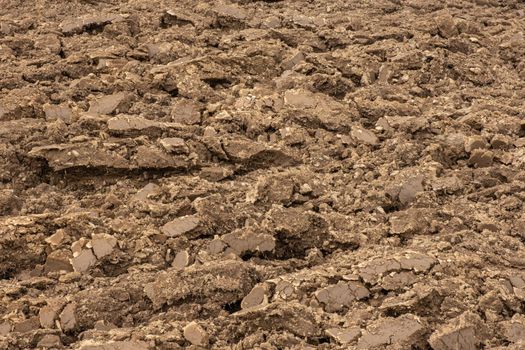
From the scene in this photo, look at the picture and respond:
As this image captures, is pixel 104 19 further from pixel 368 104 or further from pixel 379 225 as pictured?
pixel 379 225

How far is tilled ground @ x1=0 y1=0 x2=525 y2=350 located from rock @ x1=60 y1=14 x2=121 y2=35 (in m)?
0.02

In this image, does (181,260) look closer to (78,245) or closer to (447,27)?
(78,245)

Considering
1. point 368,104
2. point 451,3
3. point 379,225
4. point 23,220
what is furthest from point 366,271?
point 451,3

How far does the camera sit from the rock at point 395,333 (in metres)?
3.67

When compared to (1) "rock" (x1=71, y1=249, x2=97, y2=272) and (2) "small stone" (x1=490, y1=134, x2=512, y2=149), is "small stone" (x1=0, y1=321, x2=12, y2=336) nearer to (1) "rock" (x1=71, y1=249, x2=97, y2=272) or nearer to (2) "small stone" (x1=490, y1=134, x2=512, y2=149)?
(1) "rock" (x1=71, y1=249, x2=97, y2=272)

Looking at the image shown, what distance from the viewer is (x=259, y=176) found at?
4594mm

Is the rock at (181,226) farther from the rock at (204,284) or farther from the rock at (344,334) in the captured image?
the rock at (344,334)

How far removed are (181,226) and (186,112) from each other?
1017 mm

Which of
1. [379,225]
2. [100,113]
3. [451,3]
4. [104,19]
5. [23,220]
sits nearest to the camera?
[23,220]

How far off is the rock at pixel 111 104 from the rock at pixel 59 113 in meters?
0.14

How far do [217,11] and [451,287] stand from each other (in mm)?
3032

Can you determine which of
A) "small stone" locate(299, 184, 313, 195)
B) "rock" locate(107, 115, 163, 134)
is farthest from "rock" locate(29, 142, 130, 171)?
"small stone" locate(299, 184, 313, 195)

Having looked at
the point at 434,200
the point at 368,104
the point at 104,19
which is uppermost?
the point at 104,19

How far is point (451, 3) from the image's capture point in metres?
6.21
